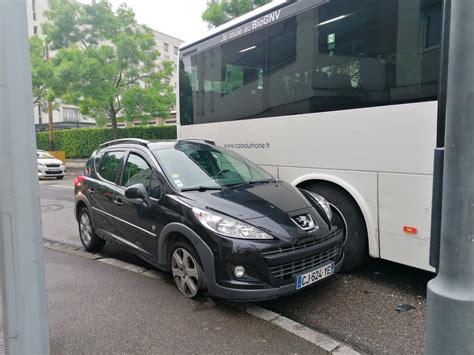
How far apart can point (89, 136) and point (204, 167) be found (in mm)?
25147

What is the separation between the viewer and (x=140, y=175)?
15.6 feet

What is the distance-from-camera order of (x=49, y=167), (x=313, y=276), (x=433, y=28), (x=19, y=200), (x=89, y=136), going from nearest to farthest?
(x=19, y=200) < (x=313, y=276) < (x=433, y=28) < (x=49, y=167) < (x=89, y=136)

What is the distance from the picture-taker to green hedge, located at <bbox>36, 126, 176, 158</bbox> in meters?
24.7

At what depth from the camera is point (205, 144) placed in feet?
17.3

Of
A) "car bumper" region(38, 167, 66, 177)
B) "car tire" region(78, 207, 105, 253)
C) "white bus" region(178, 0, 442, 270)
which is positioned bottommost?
"car bumper" region(38, 167, 66, 177)

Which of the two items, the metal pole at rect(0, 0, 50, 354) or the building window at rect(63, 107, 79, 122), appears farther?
the building window at rect(63, 107, 79, 122)

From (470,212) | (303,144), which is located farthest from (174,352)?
(303,144)

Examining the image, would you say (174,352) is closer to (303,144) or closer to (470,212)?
(470,212)

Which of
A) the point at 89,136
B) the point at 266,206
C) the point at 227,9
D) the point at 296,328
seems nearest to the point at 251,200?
the point at 266,206

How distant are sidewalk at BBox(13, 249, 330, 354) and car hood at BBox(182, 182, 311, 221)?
96cm

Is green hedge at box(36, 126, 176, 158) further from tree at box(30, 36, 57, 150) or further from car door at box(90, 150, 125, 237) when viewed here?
car door at box(90, 150, 125, 237)

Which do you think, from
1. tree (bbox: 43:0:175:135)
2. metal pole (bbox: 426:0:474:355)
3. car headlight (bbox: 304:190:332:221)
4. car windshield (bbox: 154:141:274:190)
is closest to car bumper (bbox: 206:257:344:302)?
car headlight (bbox: 304:190:332:221)

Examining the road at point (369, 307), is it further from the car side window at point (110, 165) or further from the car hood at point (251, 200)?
the car side window at point (110, 165)

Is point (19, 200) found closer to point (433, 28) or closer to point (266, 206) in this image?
point (266, 206)
